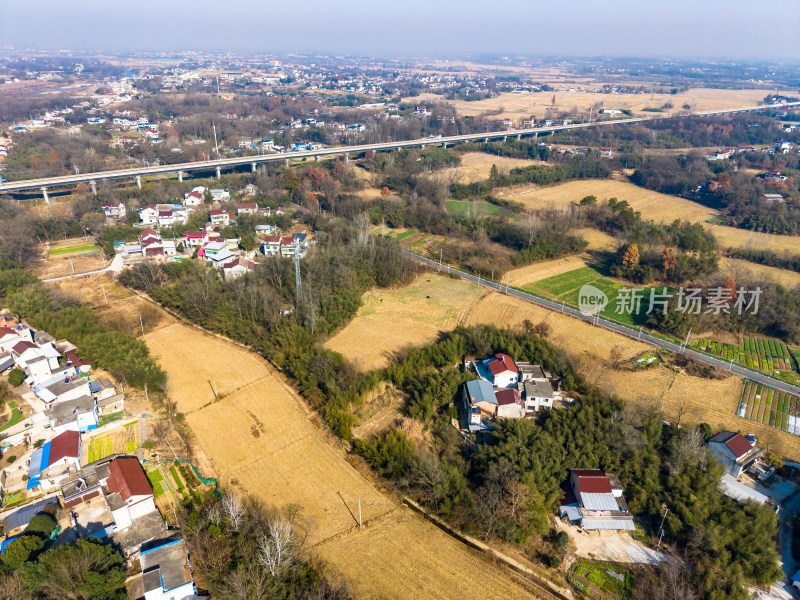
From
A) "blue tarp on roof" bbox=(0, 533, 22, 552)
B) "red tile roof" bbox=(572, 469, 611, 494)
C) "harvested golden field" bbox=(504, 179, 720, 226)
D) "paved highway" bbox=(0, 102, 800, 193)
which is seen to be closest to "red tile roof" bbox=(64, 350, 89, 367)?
"blue tarp on roof" bbox=(0, 533, 22, 552)

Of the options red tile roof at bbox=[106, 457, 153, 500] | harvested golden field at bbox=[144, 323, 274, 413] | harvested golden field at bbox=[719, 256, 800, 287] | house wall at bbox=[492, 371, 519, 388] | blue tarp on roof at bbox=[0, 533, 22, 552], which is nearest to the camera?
blue tarp on roof at bbox=[0, 533, 22, 552]

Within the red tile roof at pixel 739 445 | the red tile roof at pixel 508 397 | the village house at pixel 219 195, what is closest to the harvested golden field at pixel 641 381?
the red tile roof at pixel 739 445

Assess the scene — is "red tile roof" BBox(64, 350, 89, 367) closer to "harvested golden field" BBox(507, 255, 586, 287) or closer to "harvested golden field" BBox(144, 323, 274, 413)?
"harvested golden field" BBox(144, 323, 274, 413)

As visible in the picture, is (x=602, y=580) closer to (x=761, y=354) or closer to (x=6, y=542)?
(x=6, y=542)

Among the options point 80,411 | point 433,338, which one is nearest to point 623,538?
point 433,338

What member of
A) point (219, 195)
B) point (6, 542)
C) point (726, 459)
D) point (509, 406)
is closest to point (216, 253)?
point (219, 195)

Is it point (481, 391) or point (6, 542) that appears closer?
point (6, 542)
